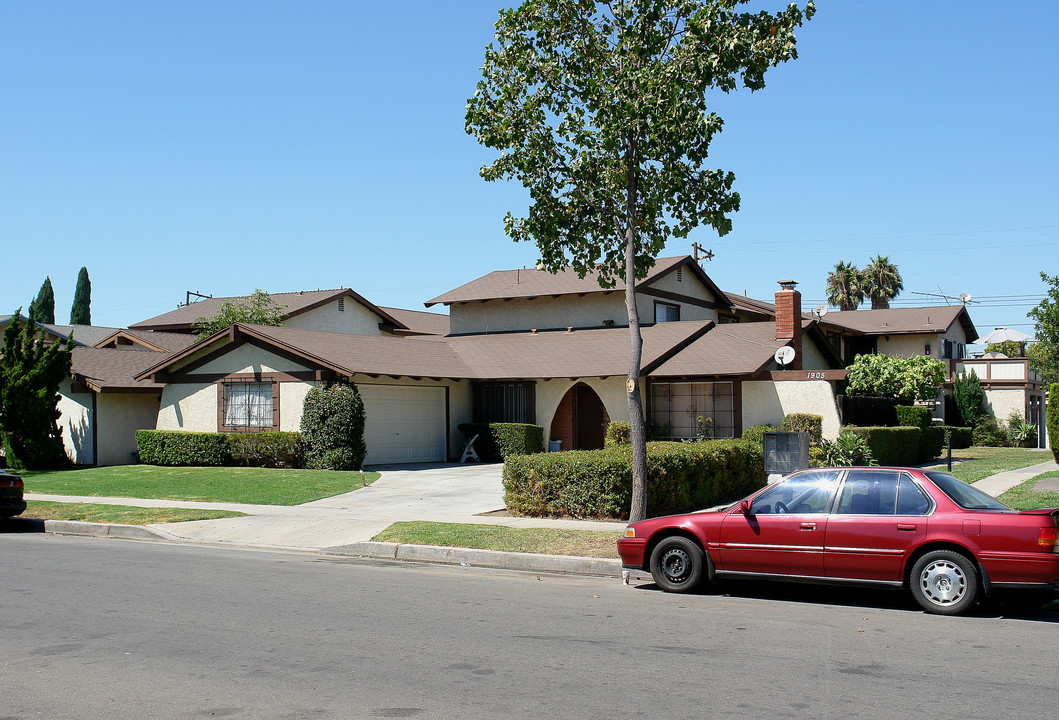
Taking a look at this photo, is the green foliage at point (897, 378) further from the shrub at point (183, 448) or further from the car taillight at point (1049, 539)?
the car taillight at point (1049, 539)

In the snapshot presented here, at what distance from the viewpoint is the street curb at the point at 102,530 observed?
15859 mm

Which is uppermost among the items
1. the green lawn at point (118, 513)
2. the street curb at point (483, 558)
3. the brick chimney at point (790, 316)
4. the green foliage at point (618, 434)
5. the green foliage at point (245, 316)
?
the green foliage at point (245, 316)

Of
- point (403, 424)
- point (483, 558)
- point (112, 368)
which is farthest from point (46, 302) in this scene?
point (483, 558)

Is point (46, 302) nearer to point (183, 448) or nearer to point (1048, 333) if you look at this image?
point (183, 448)

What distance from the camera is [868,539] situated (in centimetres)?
973

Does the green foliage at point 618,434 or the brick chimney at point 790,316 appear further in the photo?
the brick chimney at point 790,316

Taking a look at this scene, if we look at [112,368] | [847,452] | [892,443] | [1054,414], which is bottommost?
[847,452]

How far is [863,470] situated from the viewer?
10.2m

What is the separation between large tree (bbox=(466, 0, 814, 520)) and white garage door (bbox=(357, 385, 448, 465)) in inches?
565

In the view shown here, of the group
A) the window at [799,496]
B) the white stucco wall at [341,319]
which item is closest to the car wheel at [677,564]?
the window at [799,496]

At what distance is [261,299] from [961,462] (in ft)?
94.3

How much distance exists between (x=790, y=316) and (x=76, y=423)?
2233 centimetres

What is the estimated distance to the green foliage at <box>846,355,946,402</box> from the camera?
33.6 m

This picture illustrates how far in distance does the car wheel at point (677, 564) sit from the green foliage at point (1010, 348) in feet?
171
